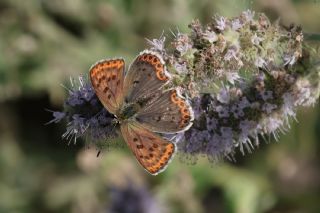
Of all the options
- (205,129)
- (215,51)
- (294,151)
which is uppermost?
(294,151)

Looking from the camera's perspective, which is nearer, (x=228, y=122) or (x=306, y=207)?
(x=228, y=122)

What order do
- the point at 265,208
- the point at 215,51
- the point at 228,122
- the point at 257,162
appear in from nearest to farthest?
the point at 215,51 < the point at 228,122 < the point at 265,208 < the point at 257,162

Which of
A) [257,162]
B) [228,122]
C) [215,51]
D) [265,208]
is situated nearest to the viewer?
[215,51]

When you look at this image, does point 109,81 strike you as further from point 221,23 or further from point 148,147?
point 221,23

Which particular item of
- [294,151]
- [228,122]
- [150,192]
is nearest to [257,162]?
[294,151]

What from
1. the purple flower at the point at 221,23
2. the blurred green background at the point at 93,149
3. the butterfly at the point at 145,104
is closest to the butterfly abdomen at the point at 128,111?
the butterfly at the point at 145,104

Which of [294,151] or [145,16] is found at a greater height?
[145,16]

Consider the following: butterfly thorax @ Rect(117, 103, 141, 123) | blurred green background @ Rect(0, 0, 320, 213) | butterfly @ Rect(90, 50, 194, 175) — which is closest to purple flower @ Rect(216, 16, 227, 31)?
butterfly @ Rect(90, 50, 194, 175)

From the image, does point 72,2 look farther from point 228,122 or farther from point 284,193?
point 228,122

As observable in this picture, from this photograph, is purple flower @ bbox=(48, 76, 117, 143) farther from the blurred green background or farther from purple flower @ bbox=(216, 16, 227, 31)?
the blurred green background
